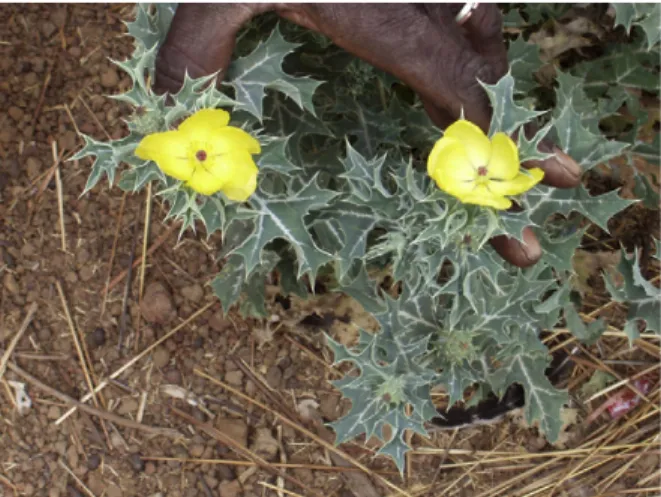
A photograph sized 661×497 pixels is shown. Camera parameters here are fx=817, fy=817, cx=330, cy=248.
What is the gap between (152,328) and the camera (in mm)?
2393

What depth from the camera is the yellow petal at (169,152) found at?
1.27 metres

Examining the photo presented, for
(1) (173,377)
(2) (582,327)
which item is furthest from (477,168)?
(1) (173,377)

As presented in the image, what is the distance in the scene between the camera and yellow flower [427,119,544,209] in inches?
49.4

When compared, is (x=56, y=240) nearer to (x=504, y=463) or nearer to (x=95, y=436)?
(x=95, y=436)

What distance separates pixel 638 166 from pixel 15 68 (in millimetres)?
1860

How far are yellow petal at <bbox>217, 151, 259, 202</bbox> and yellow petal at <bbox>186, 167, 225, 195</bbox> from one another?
0.03 metres

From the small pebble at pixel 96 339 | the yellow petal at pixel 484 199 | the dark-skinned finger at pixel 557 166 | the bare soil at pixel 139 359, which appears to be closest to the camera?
the yellow petal at pixel 484 199

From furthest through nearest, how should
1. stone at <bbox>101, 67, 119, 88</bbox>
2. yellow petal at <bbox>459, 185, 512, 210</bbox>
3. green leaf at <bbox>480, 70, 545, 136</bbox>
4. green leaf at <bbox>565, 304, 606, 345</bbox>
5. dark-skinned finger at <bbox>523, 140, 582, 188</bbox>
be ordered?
stone at <bbox>101, 67, 119, 88</bbox>
green leaf at <bbox>565, 304, 606, 345</bbox>
dark-skinned finger at <bbox>523, 140, 582, 188</bbox>
green leaf at <bbox>480, 70, 545, 136</bbox>
yellow petal at <bbox>459, 185, 512, 210</bbox>

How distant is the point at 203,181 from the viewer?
1284mm

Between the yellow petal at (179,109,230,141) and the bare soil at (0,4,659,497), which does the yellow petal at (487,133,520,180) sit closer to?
the yellow petal at (179,109,230,141)

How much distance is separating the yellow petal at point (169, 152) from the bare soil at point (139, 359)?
1.04 meters

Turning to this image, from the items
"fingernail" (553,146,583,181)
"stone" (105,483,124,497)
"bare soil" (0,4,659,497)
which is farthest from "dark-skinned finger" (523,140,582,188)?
"stone" (105,483,124,497)

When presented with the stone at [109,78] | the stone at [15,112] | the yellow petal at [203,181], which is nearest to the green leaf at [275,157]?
the yellow petal at [203,181]

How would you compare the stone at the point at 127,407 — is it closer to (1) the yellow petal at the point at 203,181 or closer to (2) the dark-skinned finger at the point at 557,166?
(1) the yellow petal at the point at 203,181
